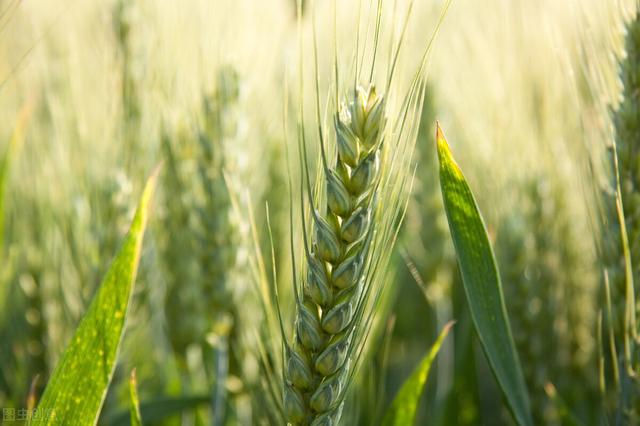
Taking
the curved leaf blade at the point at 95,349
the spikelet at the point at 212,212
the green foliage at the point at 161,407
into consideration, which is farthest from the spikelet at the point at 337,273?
the spikelet at the point at 212,212

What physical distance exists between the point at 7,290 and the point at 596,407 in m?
0.86

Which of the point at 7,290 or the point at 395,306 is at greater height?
the point at 7,290

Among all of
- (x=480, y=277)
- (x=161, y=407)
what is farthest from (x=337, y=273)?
(x=161, y=407)

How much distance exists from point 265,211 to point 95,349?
18.4 inches

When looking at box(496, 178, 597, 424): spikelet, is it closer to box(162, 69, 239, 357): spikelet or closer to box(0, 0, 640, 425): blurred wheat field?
box(0, 0, 640, 425): blurred wheat field

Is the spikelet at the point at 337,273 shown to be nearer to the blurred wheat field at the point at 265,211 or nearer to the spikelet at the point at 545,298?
the blurred wheat field at the point at 265,211

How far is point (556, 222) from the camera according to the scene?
1068mm

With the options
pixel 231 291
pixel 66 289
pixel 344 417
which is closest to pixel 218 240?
pixel 231 291

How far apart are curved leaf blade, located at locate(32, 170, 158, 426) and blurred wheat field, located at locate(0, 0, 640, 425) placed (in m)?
0.10

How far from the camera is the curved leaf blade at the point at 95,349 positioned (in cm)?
62

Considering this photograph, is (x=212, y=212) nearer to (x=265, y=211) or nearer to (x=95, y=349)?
(x=265, y=211)

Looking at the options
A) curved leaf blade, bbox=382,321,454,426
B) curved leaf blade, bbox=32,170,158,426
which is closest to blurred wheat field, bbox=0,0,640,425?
curved leaf blade, bbox=382,321,454,426

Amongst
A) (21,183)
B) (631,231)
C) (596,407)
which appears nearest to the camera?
(631,231)

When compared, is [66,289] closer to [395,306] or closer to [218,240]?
[218,240]
